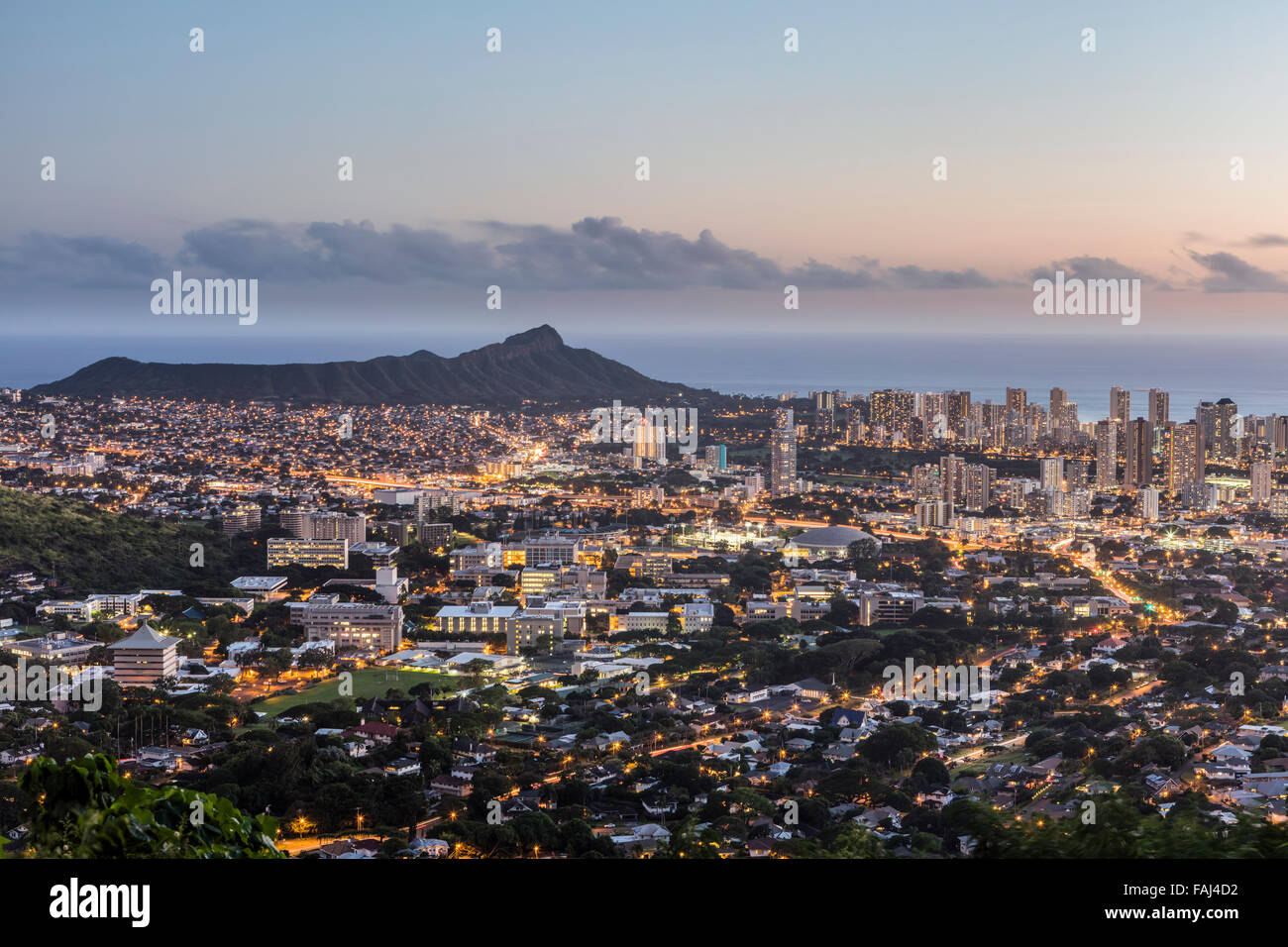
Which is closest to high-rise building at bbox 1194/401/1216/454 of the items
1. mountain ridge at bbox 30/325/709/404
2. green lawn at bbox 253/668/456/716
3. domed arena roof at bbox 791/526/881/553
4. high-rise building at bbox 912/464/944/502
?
high-rise building at bbox 912/464/944/502

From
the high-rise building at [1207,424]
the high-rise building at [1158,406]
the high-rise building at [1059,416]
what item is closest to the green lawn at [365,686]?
the high-rise building at [1207,424]

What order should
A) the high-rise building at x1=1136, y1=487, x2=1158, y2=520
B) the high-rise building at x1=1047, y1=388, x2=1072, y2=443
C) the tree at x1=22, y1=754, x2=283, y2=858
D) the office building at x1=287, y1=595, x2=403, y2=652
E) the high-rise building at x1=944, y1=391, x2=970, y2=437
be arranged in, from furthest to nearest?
the high-rise building at x1=944, y1=391, x2=970, y2=437 → the high-rise building at x1=1047, y1=388, x2=1072, y2=443 → the high-rise building at x1=1136, y1=487, x2=1158, y2=520 → the office building at x1=287, y1=595, x2=403, y2=652 → the tree at x1=22, y1=754, x2=283, y2=858

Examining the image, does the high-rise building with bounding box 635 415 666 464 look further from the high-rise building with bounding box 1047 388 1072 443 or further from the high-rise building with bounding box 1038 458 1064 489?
the high-rise building with bounding box 1047 388 1072 443

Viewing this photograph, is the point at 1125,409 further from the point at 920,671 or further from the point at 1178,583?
the point at 920,671

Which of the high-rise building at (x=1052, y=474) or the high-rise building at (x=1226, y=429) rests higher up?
the high-rise building at (x=1226, y=429)

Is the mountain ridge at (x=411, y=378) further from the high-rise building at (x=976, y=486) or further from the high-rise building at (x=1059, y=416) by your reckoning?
the high-rise building at (x=976, y=486)

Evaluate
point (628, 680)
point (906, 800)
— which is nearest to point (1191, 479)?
point (628, 680)
